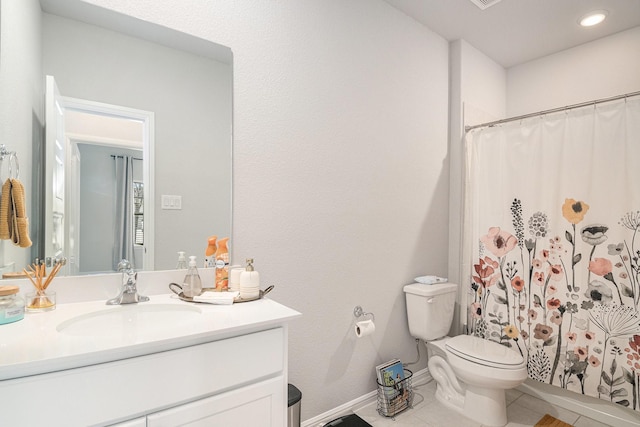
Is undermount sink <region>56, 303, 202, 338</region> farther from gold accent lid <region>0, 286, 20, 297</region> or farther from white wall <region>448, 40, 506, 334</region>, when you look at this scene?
white wall <region>448, 40, 506, 334</region>

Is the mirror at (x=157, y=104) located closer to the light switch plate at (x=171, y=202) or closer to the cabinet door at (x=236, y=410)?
the light switch plate at (x=171, y=202)

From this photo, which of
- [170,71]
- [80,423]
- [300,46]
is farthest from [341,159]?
[80,423]

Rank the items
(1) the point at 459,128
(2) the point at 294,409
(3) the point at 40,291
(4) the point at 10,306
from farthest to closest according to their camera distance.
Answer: (1) the point at 459,128
(2) the point at 294,409
(3) the point at 40,291
(4) the point at 10,306

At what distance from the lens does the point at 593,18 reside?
91.9 inches

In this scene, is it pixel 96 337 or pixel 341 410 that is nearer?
pixel 96 337

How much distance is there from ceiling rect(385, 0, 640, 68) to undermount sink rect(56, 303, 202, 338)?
7.38ft

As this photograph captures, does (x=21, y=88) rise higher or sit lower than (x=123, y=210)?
higher

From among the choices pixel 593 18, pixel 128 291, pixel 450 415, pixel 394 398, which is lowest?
pixel 450 415

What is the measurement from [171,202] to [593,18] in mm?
3013

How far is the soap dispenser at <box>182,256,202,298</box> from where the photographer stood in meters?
1.29

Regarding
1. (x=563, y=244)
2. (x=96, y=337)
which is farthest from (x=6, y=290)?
(x=563, y=244)

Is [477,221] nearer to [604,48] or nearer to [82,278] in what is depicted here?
[604,48]

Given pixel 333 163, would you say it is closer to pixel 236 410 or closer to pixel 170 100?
pixel 170 100

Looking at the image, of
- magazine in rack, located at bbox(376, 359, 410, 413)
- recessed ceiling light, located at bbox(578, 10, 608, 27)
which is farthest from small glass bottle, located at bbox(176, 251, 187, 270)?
recessed ceiling light, located at bbox(578, 10, 608, 27)
